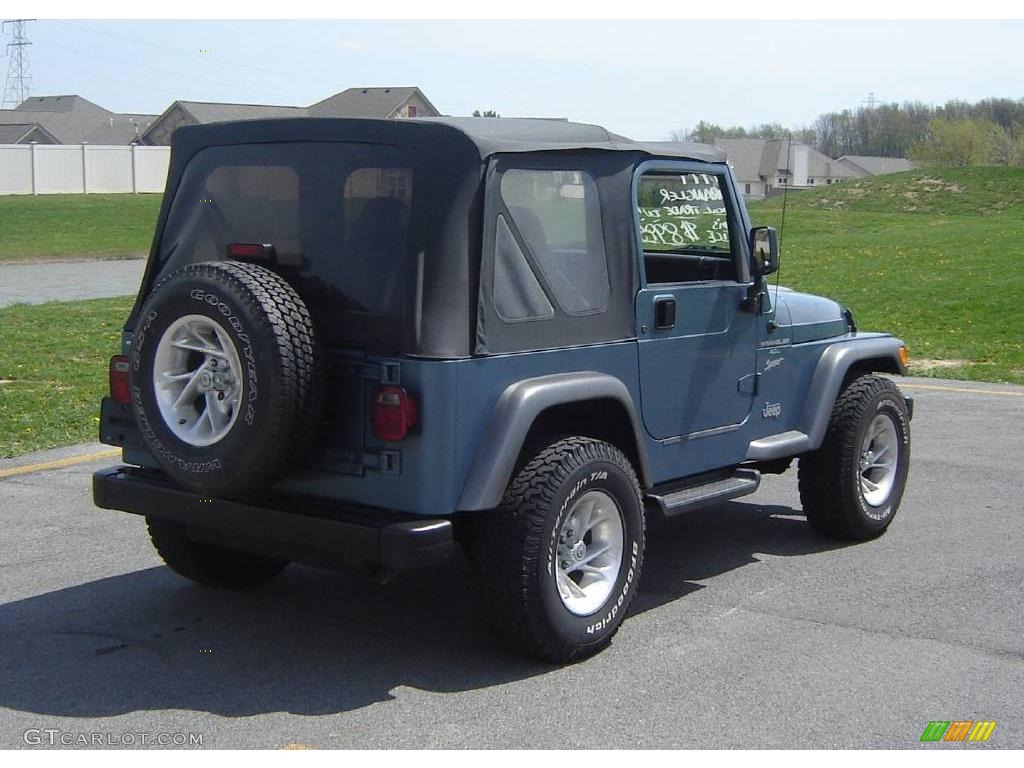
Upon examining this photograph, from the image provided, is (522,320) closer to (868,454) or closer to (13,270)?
(868,454)

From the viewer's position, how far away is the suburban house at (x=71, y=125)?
72375 mm

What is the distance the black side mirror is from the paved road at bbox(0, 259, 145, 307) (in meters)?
14.2

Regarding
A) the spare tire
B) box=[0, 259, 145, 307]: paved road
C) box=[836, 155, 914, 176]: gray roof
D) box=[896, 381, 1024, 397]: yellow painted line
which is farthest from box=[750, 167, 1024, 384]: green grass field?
box=[836, 155, 914, 176]: gray roof

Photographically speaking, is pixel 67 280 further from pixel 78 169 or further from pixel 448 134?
pixel 78 169

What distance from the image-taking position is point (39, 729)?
4.18 m

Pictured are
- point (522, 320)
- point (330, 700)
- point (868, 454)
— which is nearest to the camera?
point (330, 700)

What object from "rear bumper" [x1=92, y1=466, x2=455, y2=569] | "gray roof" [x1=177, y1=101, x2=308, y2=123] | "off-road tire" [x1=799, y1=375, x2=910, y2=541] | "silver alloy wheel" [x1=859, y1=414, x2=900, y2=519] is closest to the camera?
"rear bumper" [x1=92, y1=466, x2=455, y2=569]

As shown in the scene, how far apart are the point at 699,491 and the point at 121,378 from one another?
2.54 meters

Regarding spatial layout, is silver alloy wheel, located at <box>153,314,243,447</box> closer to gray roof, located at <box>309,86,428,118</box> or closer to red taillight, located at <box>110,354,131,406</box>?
red taillight, located at <box>110,354,131,406</box>

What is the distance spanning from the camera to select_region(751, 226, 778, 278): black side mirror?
19.4 feet

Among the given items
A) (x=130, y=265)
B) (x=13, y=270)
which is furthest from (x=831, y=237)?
(x=13, y=270)

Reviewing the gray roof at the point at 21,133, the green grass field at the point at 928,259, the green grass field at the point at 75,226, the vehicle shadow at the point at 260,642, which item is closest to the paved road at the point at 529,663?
the vehicle shadow at the point at 260,642

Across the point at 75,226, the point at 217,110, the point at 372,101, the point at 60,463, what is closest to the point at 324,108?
the point at 372,101

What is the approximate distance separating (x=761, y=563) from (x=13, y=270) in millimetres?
21613
